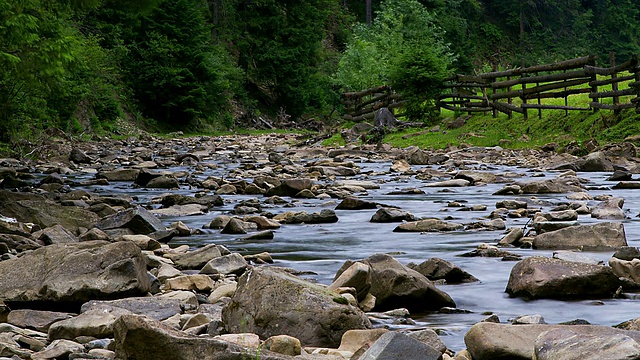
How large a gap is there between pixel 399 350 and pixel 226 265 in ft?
→ 8.37

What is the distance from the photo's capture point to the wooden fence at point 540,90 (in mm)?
16578

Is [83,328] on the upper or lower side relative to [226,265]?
upper

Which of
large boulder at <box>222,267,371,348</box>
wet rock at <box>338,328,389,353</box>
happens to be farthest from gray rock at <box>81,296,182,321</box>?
wet rock at <box>338,328,389,353</box>

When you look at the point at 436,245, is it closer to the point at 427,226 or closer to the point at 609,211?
the point at 427,226

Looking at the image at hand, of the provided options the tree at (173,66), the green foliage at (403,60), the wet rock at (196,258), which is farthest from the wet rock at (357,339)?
the tree at (173,66)

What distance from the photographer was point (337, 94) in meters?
44.7

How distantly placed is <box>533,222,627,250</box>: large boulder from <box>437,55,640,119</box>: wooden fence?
11181 mm

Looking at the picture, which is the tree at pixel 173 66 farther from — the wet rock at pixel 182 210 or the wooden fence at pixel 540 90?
the wet rock at pixel 182 210

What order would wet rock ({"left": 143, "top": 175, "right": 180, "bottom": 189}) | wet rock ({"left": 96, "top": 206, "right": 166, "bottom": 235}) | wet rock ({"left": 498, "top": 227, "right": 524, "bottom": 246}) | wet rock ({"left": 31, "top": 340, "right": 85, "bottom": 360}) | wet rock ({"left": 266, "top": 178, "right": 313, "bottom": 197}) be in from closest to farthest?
wet rock ({"left": 31, "top": 340, "right": 85, "bottom": 360}), wet rock ({"left": 498, "top": 227, "right": 524, "bottom": 246}), wet rock ({"left": 96, "top": 206, "right": 166, "bottom": 235}), wet rock ({"left": 266, "top": 178, "right": 313, "bottom": 197}), wet rock ({"left": 143, "top": 175, "right": 180, "bottom": 189})

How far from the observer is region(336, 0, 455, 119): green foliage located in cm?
2423

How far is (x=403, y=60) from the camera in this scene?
24156mm

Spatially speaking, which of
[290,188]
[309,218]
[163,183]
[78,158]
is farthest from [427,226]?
[78,158]

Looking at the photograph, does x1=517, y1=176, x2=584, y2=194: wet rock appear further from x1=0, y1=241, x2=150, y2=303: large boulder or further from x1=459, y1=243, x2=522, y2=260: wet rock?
x1=0, y1=241, x2=150, y2=303: large boulder

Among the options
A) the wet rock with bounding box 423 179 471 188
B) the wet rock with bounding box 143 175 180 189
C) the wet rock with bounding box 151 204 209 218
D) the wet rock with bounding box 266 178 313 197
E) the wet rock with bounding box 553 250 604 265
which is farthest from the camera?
the wet rock with bounding box 143 175 180 189
